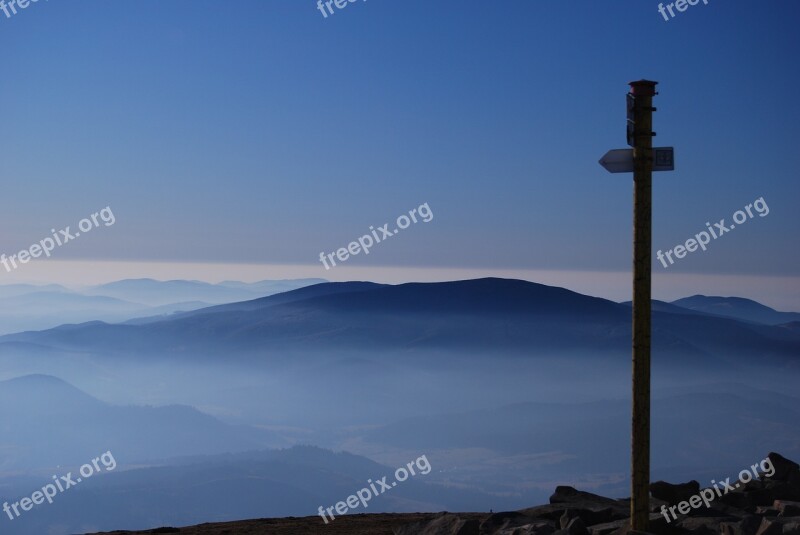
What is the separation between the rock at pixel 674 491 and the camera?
12828 millimetres

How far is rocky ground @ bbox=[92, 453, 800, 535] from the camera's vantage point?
10375 millimetres

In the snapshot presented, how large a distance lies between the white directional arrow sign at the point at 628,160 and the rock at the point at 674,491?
6271 millimetres

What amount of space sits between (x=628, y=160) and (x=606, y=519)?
580 centimetres

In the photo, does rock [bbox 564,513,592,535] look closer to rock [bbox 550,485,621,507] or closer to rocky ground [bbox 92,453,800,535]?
rocky ground [bbox 92,453,800,535]

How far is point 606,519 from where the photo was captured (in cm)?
1181

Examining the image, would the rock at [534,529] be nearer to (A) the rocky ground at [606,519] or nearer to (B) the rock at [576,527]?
(A) the rocky ground at [606,519]

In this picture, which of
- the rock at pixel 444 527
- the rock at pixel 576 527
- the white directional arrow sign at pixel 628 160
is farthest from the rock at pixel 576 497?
the white directional arrow sign at pixel 628 160

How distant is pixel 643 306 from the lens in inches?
373

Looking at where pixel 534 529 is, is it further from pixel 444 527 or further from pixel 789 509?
pixel 789 509

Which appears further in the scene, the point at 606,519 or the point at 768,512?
the point at 606,519

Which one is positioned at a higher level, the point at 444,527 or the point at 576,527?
the point at 576,527

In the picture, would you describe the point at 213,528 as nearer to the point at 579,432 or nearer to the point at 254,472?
the point at 254,472

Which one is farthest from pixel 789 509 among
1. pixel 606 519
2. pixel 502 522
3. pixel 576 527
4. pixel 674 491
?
pixel 502 522

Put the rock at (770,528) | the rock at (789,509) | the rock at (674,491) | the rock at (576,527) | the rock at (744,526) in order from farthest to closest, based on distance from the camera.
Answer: the rock at (674,491) → the rock at (789,509) → the rock at (576,527) → the rock at (744,526) → the rock at (770,528)
